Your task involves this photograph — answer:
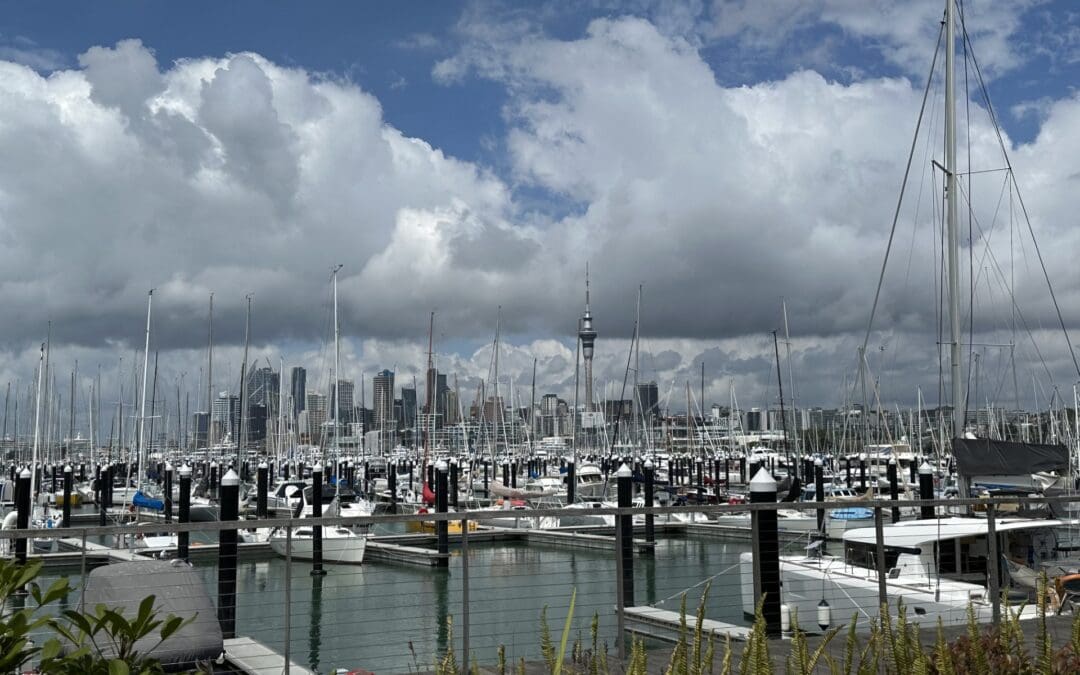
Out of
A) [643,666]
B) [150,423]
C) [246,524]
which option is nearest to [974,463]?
[246,524]

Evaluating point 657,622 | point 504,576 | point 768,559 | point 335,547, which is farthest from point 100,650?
point 335,547

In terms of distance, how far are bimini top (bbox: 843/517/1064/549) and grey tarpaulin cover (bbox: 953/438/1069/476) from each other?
35.9 inches

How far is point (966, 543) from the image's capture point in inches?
732

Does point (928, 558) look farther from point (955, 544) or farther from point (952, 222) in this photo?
point (952, 222)

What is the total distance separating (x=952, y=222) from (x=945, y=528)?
701cm

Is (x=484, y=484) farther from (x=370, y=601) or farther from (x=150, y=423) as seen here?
(x=370, y=601)

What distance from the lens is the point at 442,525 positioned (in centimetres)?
3409

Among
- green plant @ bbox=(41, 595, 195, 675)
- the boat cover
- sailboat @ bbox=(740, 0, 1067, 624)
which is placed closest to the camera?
green plant @ bbox=(41, 595, 195, 675)

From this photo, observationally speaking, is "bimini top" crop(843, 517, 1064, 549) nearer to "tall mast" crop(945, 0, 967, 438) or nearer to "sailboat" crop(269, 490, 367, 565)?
"tall mast" crop(945, 0, 967, 438)

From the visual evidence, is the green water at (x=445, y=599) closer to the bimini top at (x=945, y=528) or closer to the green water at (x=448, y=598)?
the green water at (x=448, y=598)

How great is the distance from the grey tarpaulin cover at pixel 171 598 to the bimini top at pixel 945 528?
478 inches

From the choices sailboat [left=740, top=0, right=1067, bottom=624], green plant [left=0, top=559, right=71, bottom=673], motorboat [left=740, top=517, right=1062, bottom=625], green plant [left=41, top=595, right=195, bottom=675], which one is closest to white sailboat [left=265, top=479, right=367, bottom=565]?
sailboat [left=740, top=0, right=1067, bottom=624]

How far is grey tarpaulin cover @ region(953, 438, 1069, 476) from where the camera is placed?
18344 mm

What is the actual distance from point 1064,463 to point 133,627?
19.6 meters
